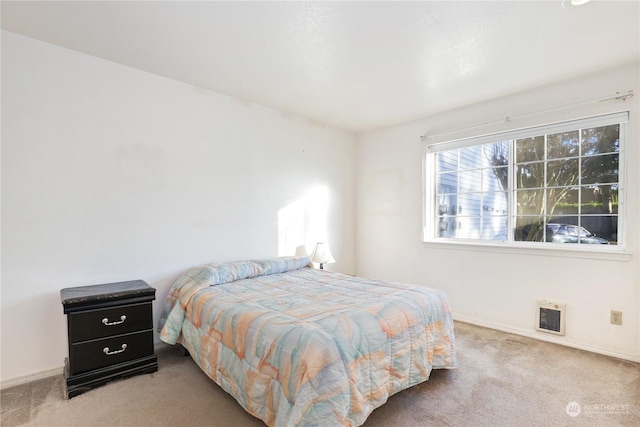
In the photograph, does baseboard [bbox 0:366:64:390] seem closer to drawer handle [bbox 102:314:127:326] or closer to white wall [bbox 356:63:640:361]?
A: drawer handle [bbox 102:314:127:326]

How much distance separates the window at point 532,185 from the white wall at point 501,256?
127 millimetres

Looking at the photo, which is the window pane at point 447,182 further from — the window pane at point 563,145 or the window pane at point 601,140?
the window pane at point 601,140

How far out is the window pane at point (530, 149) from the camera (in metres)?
3.09

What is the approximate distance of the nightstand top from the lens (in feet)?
6.59

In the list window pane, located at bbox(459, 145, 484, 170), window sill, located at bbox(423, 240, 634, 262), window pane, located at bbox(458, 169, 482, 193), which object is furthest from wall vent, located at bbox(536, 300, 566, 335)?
window pane, located at bbox(459, 145, 484, 170)

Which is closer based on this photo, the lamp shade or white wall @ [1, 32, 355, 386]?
white wall @ [1, 32, 355, 386]

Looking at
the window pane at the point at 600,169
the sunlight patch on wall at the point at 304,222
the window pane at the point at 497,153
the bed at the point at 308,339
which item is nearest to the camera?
the bed at the point at 308,339

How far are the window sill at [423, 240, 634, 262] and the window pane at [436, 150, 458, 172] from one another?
2.98ft

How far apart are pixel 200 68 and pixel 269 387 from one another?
2504mm

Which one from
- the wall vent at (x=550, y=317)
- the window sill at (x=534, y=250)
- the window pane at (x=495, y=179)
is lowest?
the wall vent at (x=550, y=317)

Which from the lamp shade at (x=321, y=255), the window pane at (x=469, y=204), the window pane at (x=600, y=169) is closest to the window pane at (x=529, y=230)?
the window pane at (x=469, y=204)

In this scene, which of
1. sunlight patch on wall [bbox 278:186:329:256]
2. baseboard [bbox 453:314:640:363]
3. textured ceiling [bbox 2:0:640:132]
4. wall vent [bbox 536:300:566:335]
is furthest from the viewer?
sunlight patch on wall [bbox 278:186:329:256]

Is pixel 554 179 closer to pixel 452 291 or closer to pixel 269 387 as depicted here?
pixel 452 291

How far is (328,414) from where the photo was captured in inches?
54.5
